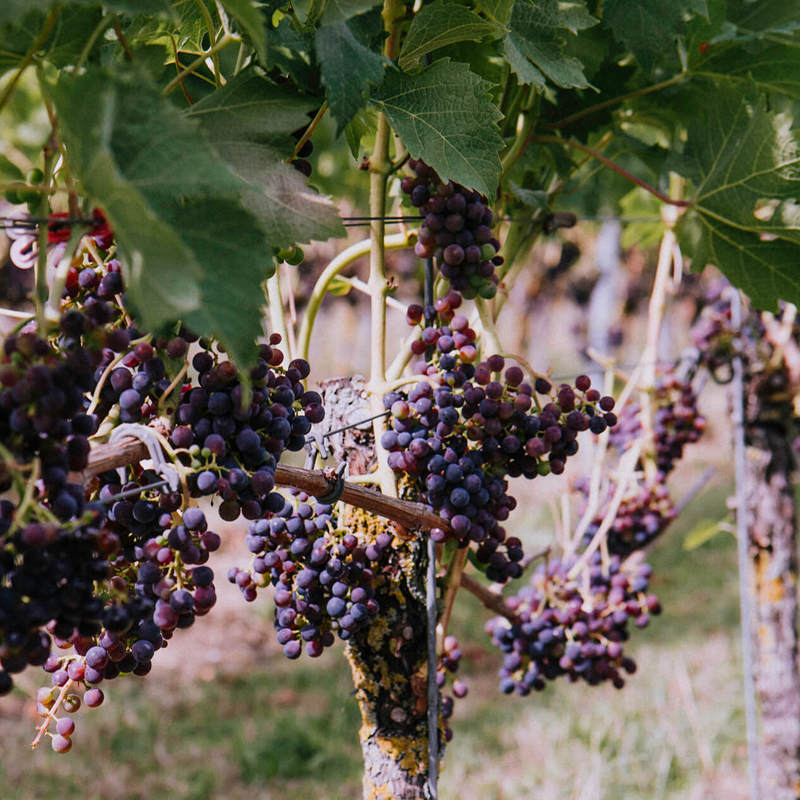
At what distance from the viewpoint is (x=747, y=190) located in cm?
125

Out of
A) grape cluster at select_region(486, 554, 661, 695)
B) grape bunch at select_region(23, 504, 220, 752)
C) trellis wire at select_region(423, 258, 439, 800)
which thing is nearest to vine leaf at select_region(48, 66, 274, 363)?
grape bunch at select_region(23, 504, 220, 752)

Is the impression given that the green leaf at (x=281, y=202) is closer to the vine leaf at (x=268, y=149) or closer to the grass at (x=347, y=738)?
the vine leaf at (x=268, y=149)

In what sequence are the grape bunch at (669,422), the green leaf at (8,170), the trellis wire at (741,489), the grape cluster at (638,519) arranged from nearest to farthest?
1. the green leaf at (8,170)
2. the grape cluster at (638,519)
3. the grape bunch at (669,422)
4. the trellis wire at (741,489)

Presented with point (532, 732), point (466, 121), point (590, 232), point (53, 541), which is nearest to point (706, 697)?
point (532, 732)

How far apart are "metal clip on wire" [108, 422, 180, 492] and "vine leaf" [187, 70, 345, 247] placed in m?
0.24

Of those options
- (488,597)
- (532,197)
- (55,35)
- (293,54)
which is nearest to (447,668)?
(488,597)

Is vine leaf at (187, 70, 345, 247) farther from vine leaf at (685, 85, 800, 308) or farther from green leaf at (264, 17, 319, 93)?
vine leaf at (685, 85, 800, 308)

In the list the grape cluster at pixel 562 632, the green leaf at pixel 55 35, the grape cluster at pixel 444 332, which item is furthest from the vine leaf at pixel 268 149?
the grape cluster at pixel 562 632

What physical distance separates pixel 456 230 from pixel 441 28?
259mm

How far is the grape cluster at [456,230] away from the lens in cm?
113

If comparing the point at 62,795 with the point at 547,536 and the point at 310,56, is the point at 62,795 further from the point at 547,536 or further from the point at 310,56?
the point at 547,536

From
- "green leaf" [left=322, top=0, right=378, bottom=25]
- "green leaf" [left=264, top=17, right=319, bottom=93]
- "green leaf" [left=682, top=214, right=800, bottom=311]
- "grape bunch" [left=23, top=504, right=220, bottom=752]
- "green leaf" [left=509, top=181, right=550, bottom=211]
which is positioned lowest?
"grape bunch" [left=23, top=504, right=220, bottom=752]

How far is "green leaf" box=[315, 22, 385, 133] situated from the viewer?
2.66 feet

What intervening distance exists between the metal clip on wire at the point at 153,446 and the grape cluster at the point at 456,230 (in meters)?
0.53
